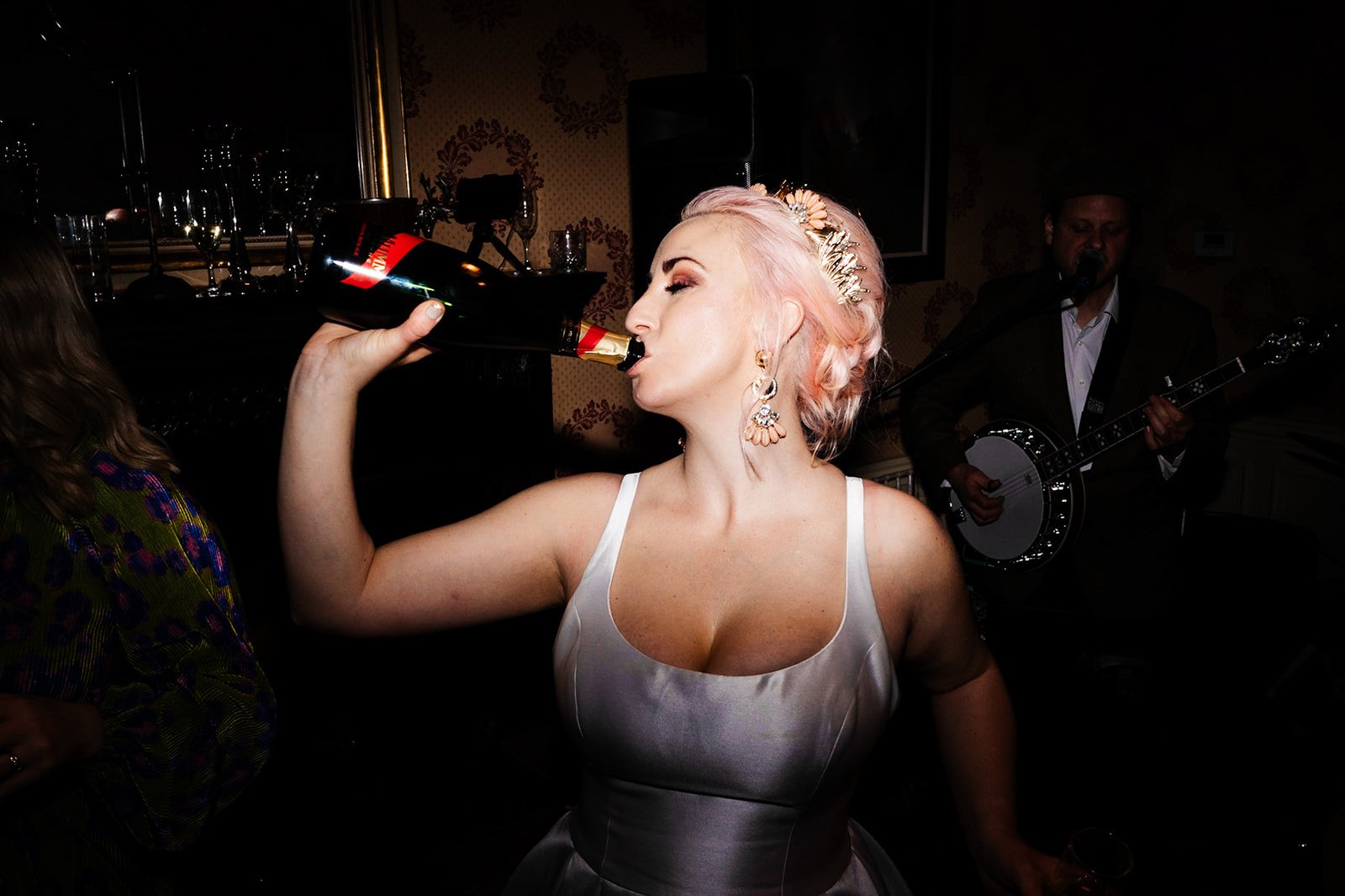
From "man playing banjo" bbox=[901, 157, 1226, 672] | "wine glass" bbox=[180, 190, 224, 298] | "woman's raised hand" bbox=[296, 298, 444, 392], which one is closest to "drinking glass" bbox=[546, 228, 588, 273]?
"wine glass" bbox=[180, 190, 224, 298]

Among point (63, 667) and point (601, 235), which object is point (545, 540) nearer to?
point (63, 667)

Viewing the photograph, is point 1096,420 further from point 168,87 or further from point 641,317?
point 168,87

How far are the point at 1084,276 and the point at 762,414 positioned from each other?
2305 mm

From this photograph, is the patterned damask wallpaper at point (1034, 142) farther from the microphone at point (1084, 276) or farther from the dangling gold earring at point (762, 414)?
the dangling gold earring at point (762, 414)

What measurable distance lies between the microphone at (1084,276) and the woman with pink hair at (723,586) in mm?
1888

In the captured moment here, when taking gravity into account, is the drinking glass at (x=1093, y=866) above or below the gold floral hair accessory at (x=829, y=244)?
below

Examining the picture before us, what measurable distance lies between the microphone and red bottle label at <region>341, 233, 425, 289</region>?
2.33 metres

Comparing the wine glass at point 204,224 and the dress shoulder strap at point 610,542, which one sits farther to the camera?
the wine glass at point 204,224

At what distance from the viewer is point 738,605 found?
1248 millimetres

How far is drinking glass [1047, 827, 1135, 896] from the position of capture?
0.98 metres

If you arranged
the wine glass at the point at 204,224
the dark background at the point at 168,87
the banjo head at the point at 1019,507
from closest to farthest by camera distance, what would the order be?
1. the dark background at the point at 168,87
2. the wine glass at the point at 204,224
3. the banjo head at the point at 1019,507

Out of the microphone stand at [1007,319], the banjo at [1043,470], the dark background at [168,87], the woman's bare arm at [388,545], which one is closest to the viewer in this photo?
the woman's bare arm at [388,545]

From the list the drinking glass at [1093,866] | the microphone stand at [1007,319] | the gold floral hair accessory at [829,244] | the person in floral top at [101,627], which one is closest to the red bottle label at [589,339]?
the gold floral hair accessory at [829,244]

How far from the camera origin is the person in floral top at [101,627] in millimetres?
1190
